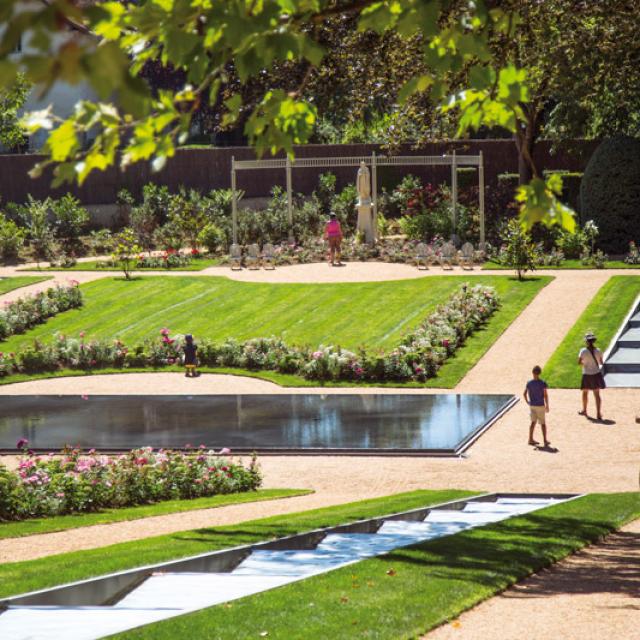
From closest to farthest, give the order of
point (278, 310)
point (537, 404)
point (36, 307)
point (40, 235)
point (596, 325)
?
1. point (537, 404)
2. point (596, 325)
3. point (278, 310)
4. point (36, 307)
5. point (40, 235)

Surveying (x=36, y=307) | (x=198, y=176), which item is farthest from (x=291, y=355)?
(x=198, y=176)

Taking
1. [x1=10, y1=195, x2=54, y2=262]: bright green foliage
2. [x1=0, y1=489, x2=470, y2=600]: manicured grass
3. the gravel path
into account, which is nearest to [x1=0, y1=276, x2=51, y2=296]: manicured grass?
[x1=10, y1=195, x2=54, y2=262]: bright green foliage

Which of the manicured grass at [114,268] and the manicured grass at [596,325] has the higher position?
the manicured grass at [114,268]

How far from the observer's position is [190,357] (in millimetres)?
25953

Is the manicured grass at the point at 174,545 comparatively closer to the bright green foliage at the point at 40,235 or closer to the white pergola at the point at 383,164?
the white pergola at the point at 383,164

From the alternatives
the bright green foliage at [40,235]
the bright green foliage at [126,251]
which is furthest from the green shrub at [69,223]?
the bright green foliage at [126,251]

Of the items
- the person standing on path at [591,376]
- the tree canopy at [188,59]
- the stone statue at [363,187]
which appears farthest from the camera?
the stone statue at [363,187]

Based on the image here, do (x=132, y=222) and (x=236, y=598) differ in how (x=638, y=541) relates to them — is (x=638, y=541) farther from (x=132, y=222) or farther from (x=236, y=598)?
(x=132, y=222)

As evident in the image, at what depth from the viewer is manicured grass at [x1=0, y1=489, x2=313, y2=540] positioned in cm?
1456

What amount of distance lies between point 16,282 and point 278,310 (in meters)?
8.37

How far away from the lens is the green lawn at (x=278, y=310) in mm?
28625

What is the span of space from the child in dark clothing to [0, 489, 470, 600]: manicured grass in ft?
34.9

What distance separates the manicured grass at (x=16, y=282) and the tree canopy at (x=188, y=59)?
2642 centimetres

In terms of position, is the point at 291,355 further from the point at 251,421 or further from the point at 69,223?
the point at 69,223
